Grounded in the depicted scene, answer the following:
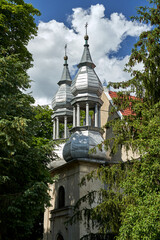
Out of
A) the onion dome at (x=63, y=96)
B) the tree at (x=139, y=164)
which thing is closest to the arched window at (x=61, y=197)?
the onion dome at (x=63, y=96)

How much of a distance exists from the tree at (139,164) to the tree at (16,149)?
2098mm

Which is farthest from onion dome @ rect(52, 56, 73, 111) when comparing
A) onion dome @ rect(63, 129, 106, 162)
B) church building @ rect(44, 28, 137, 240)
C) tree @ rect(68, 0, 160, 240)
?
tree @ rect(68, 0, 160, 240)

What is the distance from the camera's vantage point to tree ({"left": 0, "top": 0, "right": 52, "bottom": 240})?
1023 cm

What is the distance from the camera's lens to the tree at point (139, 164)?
782cm

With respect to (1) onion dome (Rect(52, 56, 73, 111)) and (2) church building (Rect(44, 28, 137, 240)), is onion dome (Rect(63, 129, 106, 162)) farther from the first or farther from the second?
(1) onion dome (Rect(52, 56, 73, 111))

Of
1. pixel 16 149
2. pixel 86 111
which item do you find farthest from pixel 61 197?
pixel 16 149

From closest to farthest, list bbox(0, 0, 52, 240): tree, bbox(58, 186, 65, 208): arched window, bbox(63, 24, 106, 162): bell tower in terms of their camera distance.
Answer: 1. bbox(0, 0, 52, 240): tree
2. bbox(63, 24, 106, 162): bell tower
3. bbox(58, 186, 65, 208): arched window

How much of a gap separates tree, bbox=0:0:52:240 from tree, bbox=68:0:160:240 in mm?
2098

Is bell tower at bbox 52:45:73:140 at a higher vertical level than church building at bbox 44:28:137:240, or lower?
higher

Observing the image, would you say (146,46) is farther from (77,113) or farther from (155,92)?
(77,113)

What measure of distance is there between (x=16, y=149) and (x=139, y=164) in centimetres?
424

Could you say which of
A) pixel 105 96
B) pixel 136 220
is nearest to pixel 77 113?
pixel 105 96

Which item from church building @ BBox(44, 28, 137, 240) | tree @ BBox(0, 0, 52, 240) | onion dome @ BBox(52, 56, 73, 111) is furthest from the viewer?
onion dome @ BBox(52, 56, 73, 111)

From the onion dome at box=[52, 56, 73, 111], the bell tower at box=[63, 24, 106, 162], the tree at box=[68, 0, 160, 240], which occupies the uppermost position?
the onion dome at box=[52, 56, 73, 111]
